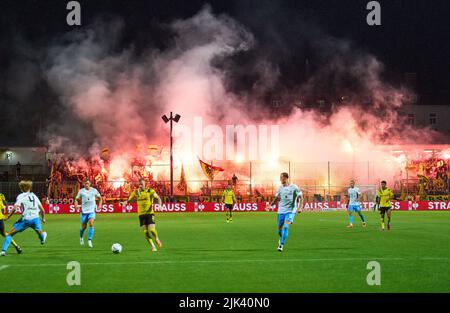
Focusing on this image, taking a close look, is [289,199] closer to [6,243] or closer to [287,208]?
[287,208]

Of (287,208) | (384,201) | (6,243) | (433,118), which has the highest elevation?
(433,118)

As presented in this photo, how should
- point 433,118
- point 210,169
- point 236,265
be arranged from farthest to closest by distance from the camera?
1. point 433,118
2. point 210,169
3. point 236,265

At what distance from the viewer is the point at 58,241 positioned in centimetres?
2194

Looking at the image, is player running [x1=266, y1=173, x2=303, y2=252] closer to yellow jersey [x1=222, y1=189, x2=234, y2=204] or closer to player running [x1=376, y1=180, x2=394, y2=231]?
player running [x1=376, y1=180, x2=394, y2=231]

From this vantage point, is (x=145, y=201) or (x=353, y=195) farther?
(x=353, y=195)

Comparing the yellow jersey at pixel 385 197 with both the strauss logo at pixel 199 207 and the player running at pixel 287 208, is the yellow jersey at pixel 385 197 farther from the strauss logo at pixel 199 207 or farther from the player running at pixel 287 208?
the strauss logo at pixel 199 207

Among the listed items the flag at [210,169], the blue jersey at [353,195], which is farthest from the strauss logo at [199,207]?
the blue jersey at [353,195]

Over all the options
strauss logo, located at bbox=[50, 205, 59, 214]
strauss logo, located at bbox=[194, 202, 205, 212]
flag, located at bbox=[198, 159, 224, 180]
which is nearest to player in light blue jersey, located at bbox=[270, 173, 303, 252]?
strauss logo, located at bbox=[194, 202, 205, 212]

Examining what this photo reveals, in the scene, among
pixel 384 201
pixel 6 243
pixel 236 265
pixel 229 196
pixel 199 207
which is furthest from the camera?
pixel 199 207

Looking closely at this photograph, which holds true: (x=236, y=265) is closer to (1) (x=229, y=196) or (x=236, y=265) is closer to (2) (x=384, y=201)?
(2) (x=384, y=201)

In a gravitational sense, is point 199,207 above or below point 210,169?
below

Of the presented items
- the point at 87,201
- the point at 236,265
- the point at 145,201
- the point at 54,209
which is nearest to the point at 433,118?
the point at 54,209

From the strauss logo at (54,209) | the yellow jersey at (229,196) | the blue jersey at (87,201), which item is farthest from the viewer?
the strauss logo at (54,209)

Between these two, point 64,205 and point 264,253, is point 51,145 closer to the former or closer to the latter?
point 64,205
